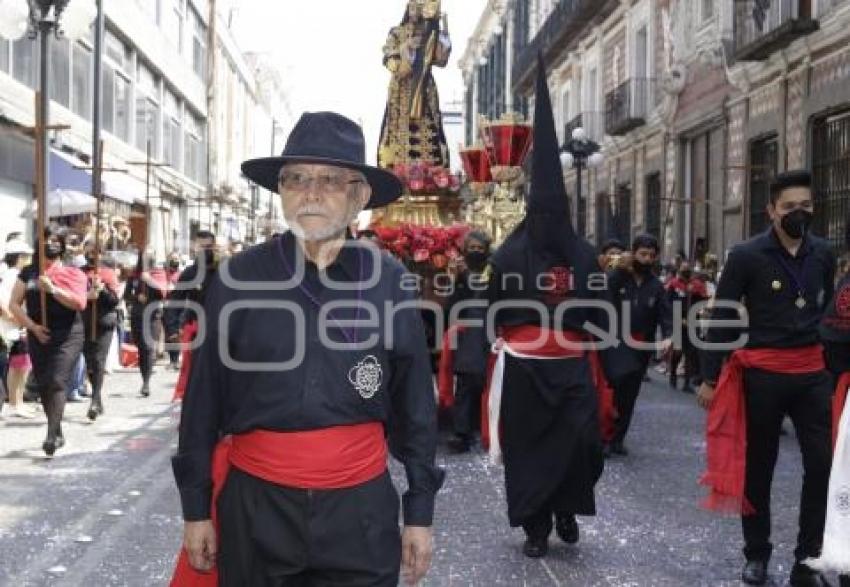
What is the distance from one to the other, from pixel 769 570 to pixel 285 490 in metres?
3.41

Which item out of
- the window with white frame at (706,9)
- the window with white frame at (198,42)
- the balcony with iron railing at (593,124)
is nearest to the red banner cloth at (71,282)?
the window with white frame at (706,9)

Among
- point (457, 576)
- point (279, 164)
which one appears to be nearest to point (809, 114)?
point (457, 576)

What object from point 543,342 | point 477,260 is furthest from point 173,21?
point 543,342

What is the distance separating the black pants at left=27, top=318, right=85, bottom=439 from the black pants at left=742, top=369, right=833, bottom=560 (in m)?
5.22

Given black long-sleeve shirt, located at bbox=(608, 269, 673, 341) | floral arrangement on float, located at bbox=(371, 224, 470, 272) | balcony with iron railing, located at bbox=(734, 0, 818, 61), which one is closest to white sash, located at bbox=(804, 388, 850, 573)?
black long-sleeve shirt, located at bbox=(608, 269, 673, 341)

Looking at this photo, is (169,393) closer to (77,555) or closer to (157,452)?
(157,452)

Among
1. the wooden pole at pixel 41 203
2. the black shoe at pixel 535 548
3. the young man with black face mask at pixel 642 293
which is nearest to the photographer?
the black shoe at pixel 535 548

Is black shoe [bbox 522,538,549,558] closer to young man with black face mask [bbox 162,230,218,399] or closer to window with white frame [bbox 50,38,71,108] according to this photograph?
young man with black face mask [bbox 162,230,218,399]

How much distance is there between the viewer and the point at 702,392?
5512mm

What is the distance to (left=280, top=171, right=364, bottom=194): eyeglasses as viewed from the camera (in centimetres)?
311

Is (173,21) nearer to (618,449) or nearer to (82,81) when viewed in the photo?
(82,81)

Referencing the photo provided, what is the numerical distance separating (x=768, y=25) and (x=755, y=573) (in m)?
13.4

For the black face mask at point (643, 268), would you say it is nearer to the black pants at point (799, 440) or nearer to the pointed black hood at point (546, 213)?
the pointed black hood at point (546, 213)

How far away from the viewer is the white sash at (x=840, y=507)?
15.2 ft
